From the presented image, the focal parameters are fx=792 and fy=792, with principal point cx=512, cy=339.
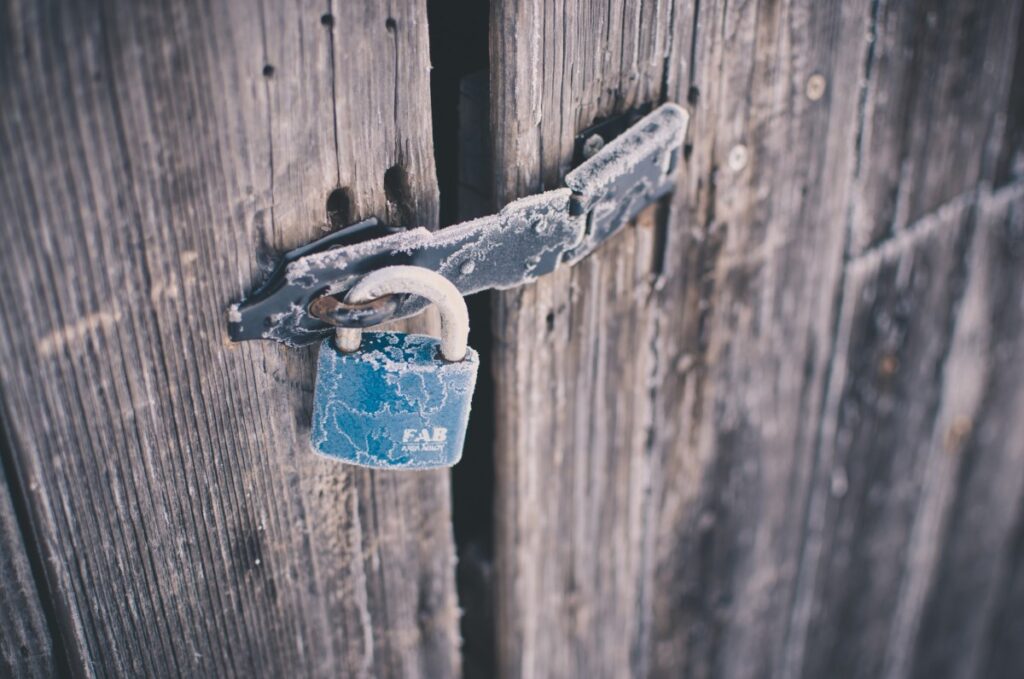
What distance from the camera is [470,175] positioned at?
77cm

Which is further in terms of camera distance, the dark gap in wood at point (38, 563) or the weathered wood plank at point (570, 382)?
the weathered wood plank at point (570, 382)

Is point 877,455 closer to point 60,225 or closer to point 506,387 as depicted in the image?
point 506,387

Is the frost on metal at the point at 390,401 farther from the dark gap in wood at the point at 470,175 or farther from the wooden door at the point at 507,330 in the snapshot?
the dark gap in wood at the point at 470,175

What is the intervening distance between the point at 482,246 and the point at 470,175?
126 millimetres

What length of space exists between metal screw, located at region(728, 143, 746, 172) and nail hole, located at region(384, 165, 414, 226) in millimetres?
405

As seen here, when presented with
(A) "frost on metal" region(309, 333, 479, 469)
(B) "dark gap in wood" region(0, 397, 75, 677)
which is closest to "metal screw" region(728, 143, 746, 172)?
(A) "frost on metal" region(309, 333, 479, 469)

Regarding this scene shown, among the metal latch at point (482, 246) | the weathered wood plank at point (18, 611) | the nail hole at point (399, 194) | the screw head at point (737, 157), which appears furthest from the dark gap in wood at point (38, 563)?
the screw head at point (737, 157)

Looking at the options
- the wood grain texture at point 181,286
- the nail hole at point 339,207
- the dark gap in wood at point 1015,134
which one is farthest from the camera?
the dark gap in wood at point 1015,134

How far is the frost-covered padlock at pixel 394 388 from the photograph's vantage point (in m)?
0.60

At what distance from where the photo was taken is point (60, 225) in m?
0.56

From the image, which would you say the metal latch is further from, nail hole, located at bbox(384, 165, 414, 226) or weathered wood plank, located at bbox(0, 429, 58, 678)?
weathered wood plank, located at bbox(0, 429, 58, 678)

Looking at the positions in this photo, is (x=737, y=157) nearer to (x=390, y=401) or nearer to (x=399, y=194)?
(x=399, y=194)

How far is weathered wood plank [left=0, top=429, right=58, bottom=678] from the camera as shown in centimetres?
64

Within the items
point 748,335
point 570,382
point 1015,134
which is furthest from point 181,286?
point 1015,134
